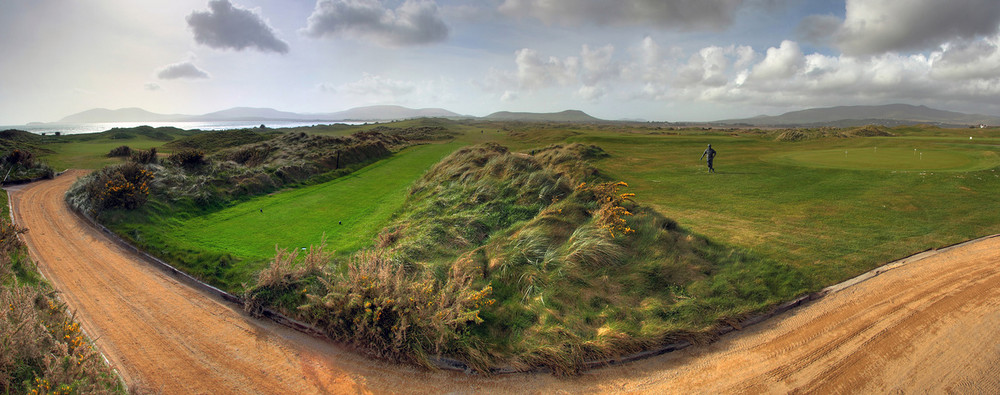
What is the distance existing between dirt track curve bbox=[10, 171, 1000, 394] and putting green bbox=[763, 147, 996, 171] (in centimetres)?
1343

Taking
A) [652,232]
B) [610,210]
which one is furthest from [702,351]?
[610,210]

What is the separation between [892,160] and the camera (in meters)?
19.5

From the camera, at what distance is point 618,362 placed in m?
5.27

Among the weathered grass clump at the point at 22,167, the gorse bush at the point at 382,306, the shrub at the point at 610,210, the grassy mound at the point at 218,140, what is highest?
the grassy mound at the point at 218,140

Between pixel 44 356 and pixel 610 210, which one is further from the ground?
pixel 610 210

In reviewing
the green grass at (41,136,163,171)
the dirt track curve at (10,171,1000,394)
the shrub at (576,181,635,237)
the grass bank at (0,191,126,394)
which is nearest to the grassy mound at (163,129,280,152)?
the green grass at (41,136,163,171)

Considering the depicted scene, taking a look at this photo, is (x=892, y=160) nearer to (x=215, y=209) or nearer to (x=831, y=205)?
(x=831, y=205)

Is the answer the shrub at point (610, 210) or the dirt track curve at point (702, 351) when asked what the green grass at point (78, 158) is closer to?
the dirt track curve at point (702, 351)

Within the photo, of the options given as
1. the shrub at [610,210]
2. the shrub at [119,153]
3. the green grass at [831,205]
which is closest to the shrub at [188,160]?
the shrub at [119,153]

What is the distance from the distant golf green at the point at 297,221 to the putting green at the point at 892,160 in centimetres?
2078

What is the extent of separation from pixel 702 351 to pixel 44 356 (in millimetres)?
8273

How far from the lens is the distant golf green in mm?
9891

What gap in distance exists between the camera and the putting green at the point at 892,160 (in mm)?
17203

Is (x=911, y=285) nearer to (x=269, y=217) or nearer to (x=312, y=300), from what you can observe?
(x=312, y=300)
